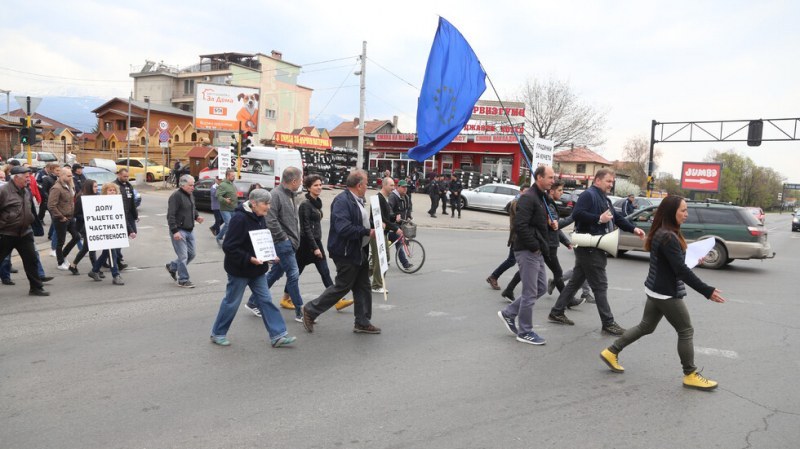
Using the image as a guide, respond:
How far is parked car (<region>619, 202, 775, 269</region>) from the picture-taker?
1295 centimetres

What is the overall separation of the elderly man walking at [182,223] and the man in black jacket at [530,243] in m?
5.10

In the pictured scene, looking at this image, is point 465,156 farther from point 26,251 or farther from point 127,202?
point 26,251

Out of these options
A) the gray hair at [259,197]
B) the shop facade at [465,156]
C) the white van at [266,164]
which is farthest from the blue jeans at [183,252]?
the shop facade at [465,156]

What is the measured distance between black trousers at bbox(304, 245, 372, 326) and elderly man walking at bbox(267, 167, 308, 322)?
0.48 m

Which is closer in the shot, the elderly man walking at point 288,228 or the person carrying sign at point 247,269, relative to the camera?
the person carrying sign at point 247,269

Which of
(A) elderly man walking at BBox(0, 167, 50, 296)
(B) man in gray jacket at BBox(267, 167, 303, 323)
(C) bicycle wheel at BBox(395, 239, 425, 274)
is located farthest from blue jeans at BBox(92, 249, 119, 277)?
(C) bicycle wheel at BBox(395, 239, 425, 274)

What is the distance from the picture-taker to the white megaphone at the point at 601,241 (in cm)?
623

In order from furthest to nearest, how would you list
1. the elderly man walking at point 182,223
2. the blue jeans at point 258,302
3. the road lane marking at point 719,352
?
the elderly man walking at point 182,223
the road lane marking at point 719,352
the blue jeans at point 258,302

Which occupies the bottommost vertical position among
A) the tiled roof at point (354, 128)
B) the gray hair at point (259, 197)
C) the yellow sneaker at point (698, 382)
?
the yellow sneaker at point (698, 382)

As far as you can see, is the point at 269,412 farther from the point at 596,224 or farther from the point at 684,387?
the point at 596,224

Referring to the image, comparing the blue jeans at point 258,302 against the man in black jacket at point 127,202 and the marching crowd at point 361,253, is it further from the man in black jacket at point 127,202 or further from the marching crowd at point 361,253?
the man in black jacket at point 127,202

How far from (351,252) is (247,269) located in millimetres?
1097

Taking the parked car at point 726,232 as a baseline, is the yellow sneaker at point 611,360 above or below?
below

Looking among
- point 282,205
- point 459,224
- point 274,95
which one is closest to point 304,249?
point 282,205
